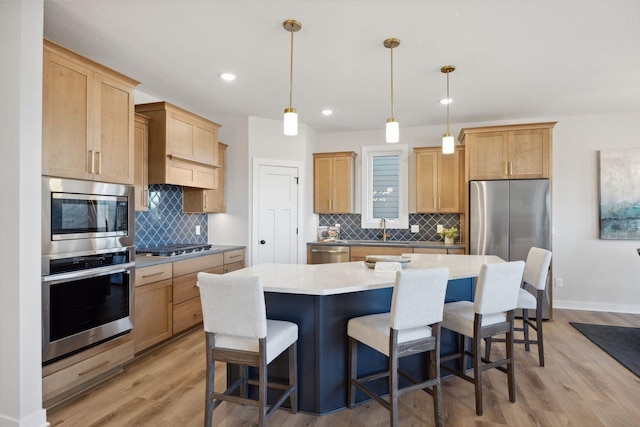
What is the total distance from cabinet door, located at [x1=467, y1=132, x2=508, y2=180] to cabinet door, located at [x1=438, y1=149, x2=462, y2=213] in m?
0.35

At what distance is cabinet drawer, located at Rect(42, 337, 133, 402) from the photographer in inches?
90.8

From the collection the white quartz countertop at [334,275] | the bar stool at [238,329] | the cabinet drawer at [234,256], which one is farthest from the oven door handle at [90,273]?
the cabinet drawer at [234,256]

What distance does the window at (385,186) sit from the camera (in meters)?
5.53

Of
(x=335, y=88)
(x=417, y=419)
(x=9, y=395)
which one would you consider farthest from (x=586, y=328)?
(x=9, y=395)

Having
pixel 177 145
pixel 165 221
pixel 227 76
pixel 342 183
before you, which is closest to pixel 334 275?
pixel 227 76

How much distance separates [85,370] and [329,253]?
10.7 feet

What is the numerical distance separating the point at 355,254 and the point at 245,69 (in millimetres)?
2897

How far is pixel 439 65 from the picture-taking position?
3.21 m

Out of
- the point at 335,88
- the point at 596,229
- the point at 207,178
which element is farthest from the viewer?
the point at 596,229

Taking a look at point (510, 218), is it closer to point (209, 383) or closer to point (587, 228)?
point (587, 228)

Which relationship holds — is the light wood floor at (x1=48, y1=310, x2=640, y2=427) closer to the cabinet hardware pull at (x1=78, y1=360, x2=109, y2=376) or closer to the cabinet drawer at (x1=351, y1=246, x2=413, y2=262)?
the cabinet hardware pull at (x1=78, y1=360, x2=109, y2=376)

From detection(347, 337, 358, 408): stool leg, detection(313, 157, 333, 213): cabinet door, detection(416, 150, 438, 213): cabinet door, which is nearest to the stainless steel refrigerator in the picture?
detection(416, 150, 438, 213): cabinet door

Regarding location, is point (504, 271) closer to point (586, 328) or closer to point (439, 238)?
point (586, 328)

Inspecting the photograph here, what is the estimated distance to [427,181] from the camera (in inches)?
203
